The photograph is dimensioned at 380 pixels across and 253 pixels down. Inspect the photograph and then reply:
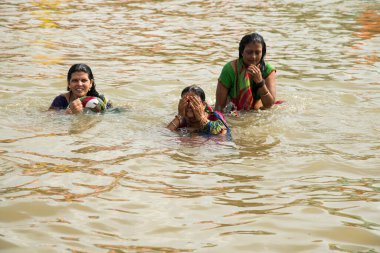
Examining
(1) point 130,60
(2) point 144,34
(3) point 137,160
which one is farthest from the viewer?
(2) point 144,34

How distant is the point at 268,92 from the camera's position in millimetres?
8055

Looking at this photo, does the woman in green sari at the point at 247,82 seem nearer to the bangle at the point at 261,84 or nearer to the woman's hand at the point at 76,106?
the bangle at the point at 261,84

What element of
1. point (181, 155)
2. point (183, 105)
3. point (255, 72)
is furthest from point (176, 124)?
point (255, 72)

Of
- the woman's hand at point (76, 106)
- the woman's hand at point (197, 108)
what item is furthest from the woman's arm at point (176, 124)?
the woman's hand at point (76, 106)

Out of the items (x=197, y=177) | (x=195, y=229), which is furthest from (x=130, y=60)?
(x=195, y=229)

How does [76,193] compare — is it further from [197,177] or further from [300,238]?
[300,238]

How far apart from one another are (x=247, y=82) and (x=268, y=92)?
0.92 feet

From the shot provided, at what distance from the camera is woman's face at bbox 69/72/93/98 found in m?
7.75

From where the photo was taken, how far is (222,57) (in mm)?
11930

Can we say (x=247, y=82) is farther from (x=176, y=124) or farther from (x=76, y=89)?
(x=76, y=89)

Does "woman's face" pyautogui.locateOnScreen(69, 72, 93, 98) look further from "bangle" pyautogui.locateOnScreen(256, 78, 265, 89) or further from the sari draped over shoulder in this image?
"bangle" pyautogui.locateOnScreen(256, 78, 265, 89)

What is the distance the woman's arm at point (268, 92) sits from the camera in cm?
801

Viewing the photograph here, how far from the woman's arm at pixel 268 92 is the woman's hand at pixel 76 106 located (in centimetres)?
206

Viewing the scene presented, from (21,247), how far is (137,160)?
2044 mm
